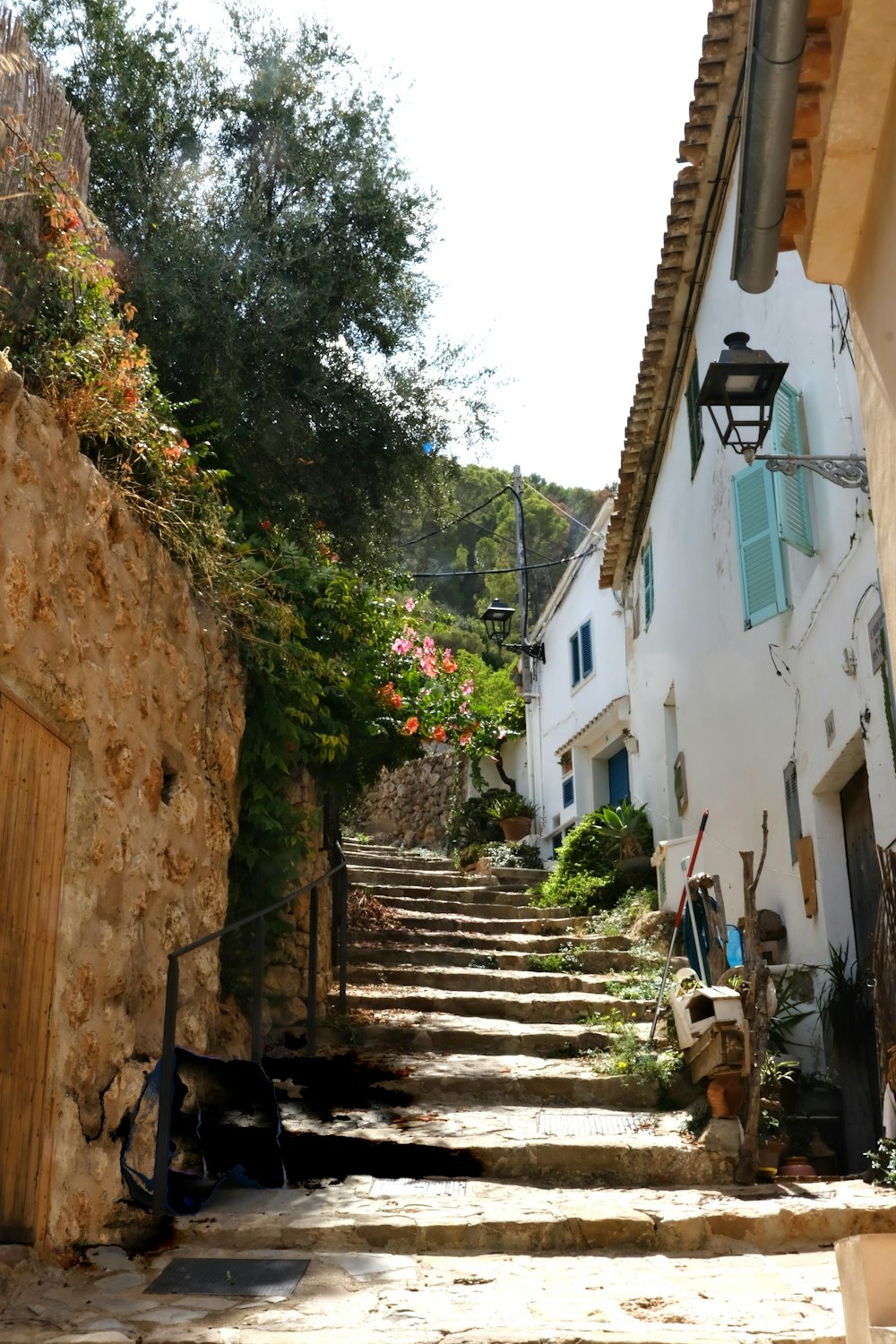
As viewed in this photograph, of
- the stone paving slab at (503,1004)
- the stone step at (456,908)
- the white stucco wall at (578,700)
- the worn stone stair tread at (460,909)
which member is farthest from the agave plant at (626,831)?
the stone paving slab at (503,1004)

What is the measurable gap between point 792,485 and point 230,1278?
514 cm

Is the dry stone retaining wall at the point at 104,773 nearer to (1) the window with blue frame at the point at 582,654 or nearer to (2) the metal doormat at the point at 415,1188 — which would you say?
(2) the metal doormat at the point at 415,1188

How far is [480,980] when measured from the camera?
900cm

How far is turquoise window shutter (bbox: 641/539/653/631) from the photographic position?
13055 millimetres

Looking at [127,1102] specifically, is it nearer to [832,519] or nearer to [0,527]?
[0,527]

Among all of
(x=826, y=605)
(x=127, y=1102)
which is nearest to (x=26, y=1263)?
(x=127, y=1102)

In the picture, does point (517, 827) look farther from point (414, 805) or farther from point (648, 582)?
point (648, 582)

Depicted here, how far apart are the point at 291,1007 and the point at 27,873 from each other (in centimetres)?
363

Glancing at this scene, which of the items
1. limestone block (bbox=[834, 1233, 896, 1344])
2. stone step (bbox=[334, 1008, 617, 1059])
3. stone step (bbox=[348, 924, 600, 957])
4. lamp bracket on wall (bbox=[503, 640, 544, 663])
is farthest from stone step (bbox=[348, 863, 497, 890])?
limestone block (bbox=[834, 1233, 896, 1344])

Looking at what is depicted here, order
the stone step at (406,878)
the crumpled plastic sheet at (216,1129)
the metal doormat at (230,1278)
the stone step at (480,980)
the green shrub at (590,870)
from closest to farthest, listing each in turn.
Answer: the metal doormat at (230,1278) < the crumpled plastic sheet at (216,1129) < the stone step at (480,980) < the stone step at (406,878) < the green shrub at (590,870)

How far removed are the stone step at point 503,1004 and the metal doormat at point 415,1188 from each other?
8.78ft

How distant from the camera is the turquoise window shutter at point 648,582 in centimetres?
1305

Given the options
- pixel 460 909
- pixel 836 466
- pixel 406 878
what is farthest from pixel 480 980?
pixel 836 466

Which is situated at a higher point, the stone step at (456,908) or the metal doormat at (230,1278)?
the stone step at (456,908)
